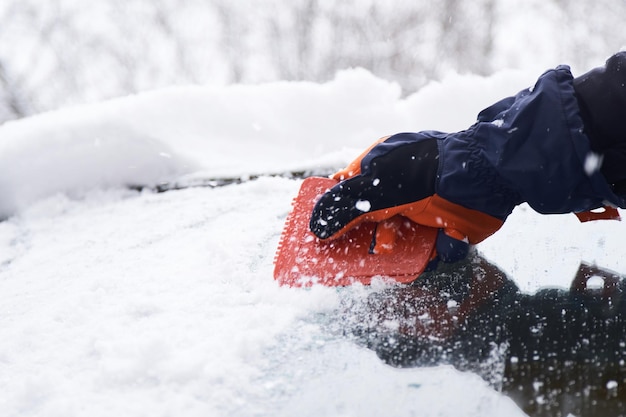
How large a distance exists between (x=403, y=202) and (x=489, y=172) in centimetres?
17

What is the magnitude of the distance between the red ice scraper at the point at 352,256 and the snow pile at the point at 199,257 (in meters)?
0.04

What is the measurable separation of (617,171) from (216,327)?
29.9 inches

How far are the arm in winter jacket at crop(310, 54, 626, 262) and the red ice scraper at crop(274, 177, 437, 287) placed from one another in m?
0.03

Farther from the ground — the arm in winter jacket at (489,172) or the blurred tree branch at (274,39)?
the arm in winter jacket at (489,172)

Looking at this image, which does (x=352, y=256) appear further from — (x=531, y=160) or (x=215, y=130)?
(x=215, y=130)

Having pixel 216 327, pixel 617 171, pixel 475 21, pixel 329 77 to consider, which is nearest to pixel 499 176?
pixel 617 171

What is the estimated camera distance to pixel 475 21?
286 inches

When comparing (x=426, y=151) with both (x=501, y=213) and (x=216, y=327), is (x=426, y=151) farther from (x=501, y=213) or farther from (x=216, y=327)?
(x=216, y=327)

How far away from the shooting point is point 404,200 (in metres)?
1.06

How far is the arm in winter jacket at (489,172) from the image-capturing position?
0.94m

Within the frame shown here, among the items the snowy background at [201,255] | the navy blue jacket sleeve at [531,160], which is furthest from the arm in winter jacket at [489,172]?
the snowy background at [201,255]

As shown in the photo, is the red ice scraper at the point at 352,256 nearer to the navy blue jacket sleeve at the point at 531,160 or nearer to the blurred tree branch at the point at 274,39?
the navy blue jacket sleeve at the point at 531,160

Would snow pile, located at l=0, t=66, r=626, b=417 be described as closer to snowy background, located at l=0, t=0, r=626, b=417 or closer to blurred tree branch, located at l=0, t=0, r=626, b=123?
snowy background, located at l=0, t=0, r=626, b=417

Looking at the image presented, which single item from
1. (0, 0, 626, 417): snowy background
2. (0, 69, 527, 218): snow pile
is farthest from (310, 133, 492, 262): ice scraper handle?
(0, 69, 527, 218): snow pile
